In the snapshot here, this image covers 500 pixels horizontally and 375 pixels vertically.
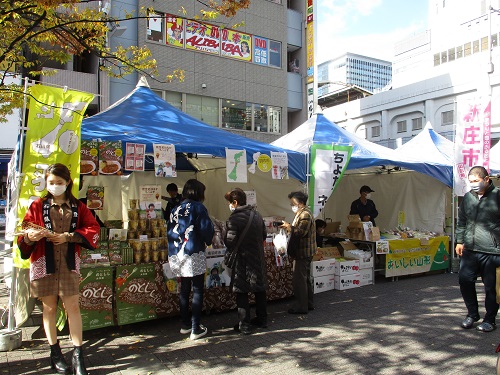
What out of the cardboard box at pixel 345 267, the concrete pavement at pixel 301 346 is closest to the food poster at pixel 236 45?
the cardboard box at pixel 345 267

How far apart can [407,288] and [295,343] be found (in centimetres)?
327

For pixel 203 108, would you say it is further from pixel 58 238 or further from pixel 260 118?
pixel 58 238

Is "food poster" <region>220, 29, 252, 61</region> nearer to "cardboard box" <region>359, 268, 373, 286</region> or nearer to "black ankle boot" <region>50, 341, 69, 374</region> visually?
"cardboard box" <region>359, 268, 373, 286</region>

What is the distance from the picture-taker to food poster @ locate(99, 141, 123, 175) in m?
4.71

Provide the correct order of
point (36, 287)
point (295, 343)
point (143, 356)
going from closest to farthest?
1. point (36, 287)
2. point (143, 356)
3. point (295, 343)

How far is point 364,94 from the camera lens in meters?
35.1

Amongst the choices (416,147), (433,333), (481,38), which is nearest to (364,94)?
(481,38)

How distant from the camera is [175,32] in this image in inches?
592

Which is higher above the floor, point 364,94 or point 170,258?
point 364,94

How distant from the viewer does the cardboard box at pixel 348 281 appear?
6.59 meters

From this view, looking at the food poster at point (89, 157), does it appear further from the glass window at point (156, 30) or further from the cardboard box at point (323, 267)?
the glass window at point (156, 30)

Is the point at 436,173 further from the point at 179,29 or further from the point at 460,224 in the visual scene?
the point at 179,29

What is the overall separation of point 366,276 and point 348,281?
0.46 m

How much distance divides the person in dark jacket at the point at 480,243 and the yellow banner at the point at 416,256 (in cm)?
251
